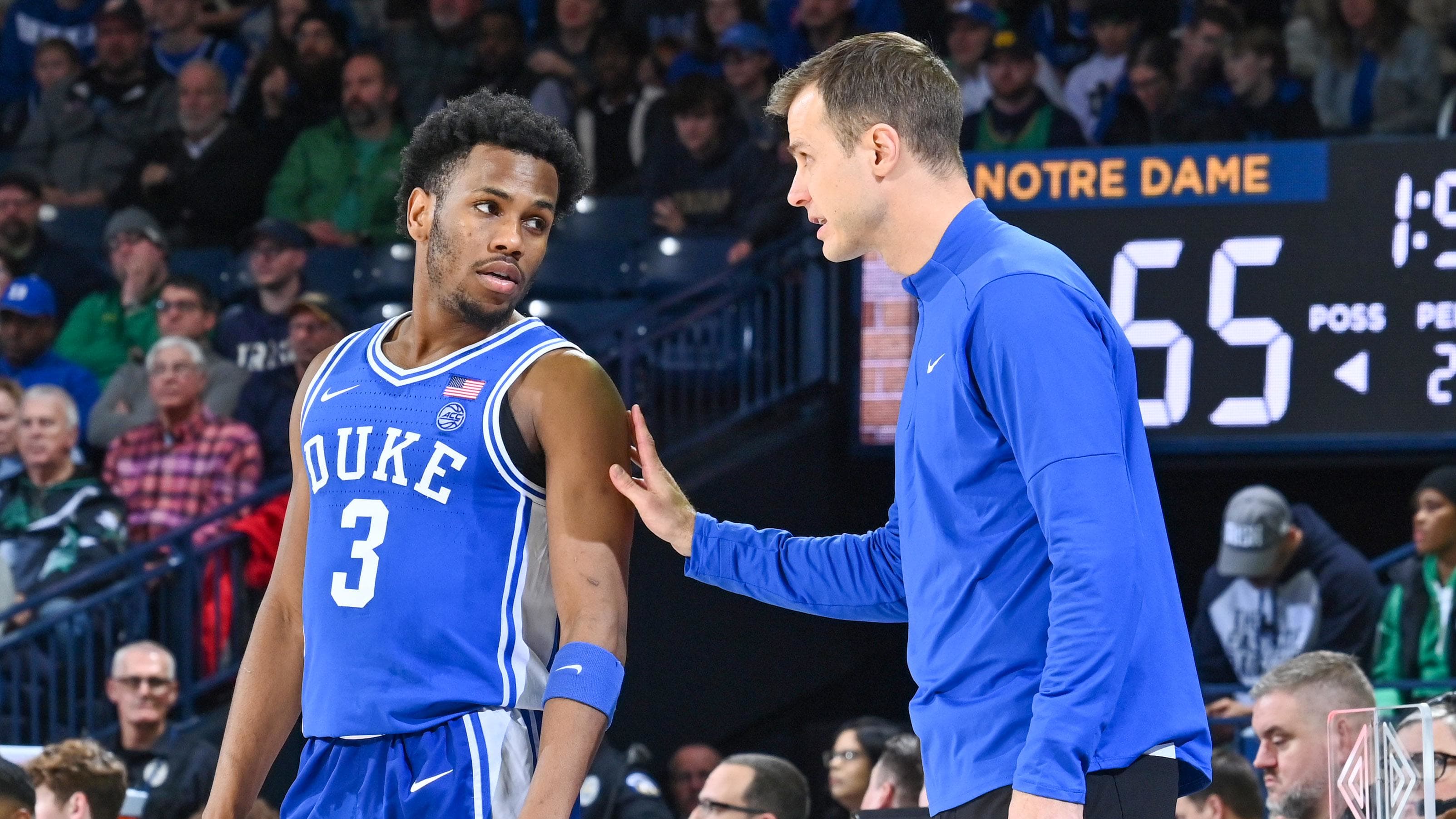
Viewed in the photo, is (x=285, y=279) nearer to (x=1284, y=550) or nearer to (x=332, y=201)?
(x=332, y=201)

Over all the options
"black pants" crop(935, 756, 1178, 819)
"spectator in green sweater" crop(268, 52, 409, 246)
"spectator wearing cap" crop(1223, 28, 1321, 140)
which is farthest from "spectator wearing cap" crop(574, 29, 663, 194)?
"black pants" crop(935, 756, 1178, 819)

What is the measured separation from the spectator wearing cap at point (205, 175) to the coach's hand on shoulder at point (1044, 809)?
9.20m

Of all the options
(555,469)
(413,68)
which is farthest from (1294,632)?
(413,68)

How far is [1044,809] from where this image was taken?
8.19 ft

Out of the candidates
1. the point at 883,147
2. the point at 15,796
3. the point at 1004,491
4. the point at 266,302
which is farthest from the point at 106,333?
the point at 1004,491

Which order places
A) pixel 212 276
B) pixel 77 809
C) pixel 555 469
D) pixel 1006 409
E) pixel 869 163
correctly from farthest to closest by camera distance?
pixel 212 276, pixel 77 809, pixel 555 469, pixel 869 163, pixel 1006 409

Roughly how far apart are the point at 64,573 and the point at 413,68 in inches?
169

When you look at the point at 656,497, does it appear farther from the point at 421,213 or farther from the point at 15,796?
the point at 15,796

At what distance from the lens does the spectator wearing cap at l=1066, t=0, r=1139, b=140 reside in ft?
33.3

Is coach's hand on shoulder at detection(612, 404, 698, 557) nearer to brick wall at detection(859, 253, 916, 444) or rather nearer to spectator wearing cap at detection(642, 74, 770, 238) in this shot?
brick wall at detection(859, 253, 916, 444)

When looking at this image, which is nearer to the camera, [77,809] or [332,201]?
[77,809]

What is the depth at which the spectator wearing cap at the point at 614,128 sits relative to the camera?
10750 millimetres

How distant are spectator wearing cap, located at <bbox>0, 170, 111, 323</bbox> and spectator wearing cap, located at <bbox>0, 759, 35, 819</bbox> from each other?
5.27 meters

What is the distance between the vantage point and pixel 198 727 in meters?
8.00
